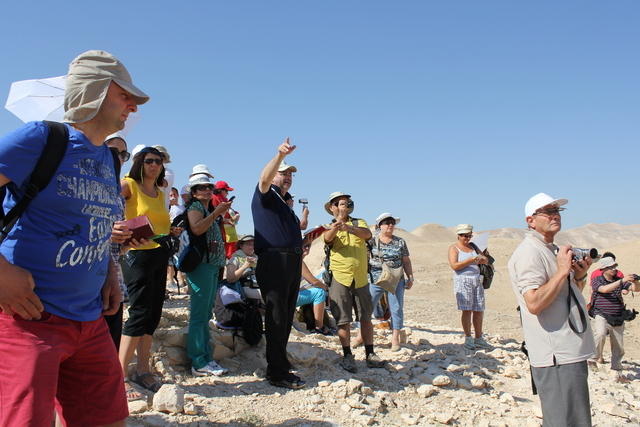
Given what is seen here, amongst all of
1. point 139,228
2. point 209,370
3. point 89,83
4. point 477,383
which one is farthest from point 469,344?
point 89,83

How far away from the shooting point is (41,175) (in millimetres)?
2123

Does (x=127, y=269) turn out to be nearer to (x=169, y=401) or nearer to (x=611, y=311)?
(x=169, y=401)

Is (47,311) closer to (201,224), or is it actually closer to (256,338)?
(201,224)

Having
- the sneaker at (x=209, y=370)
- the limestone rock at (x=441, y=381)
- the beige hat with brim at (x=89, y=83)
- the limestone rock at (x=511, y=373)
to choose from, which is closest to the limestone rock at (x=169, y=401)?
the sneaker at (x=209, y=370)

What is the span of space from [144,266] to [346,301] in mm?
2565

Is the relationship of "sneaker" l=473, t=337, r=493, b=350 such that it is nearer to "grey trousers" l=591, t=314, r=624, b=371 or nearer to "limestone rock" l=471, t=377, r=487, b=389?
"grey trousers" l=591, t=314, r=624, b=371

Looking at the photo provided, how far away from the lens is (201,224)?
4980 millimetres

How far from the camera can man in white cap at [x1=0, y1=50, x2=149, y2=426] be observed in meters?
2.04

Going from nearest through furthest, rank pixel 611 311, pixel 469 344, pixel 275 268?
1. pixel 275 268
2. pixel 469 344
3. pixel 611 311

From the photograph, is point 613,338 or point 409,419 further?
point 613,338

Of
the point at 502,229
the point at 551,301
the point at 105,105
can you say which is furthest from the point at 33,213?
the point at 502,229

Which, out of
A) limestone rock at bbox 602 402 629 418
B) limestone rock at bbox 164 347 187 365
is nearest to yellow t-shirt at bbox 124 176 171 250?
limestone rock at bbox 164 347 187 365

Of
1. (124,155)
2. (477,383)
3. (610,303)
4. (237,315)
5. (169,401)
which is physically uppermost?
(124,155)

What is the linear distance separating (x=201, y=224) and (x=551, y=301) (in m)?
3.17
